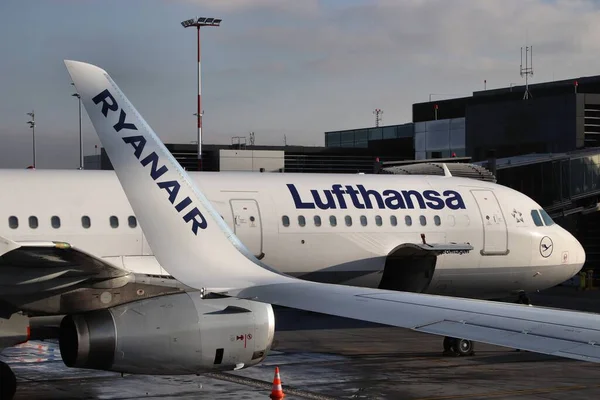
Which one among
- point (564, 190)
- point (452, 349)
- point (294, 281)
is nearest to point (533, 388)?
point (452, 349)

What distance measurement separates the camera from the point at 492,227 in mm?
24625

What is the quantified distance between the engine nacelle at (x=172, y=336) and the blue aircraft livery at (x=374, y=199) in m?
8.47

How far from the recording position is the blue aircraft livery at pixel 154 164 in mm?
12148

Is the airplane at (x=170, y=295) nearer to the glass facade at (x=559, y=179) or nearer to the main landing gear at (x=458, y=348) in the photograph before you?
the main landing gear at (x=458, y=348)

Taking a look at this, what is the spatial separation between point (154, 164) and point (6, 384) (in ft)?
20.8

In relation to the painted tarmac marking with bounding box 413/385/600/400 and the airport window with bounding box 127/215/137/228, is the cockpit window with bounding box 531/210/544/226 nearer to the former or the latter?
the painted tarmac marking with bounding box 413/385/600/400

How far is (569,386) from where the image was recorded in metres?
18.7

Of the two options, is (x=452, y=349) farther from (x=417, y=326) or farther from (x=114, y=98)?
(x=417, y=326)

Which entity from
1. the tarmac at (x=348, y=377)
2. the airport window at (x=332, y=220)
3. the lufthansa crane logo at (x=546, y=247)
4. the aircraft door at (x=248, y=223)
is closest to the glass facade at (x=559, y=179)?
the lufthansa crane logo at (x=546, y=247)

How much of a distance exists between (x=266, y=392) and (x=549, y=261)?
1057cm

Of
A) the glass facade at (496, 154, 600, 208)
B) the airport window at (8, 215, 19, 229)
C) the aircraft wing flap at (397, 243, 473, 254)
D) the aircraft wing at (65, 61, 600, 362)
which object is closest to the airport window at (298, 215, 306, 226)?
the aircraft wing flap at (397, 243, 473, 254)

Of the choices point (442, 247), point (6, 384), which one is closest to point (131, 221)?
point (6, 384)

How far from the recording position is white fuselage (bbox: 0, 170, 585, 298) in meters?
19.3

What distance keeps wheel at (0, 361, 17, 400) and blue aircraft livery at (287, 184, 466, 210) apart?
8.26 meters
